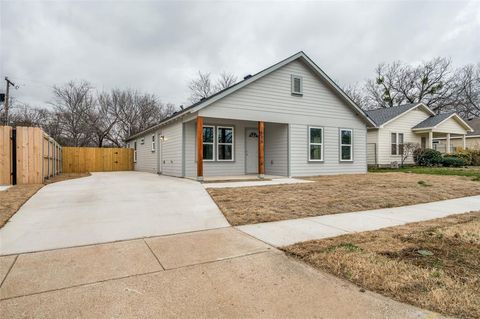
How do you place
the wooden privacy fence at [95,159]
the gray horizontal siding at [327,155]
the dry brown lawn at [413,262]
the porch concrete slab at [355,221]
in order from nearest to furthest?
the dry brown lawn at [413,262] < the porch concrete slab at [355,221] < the gray horizontal siding at [327,155] < the wooden privacy fence at [95,159]

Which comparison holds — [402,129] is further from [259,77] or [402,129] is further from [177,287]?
[177,287]

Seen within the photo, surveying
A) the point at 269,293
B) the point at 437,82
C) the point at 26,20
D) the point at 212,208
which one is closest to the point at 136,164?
the point at 26,20

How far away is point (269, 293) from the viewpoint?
108 inches

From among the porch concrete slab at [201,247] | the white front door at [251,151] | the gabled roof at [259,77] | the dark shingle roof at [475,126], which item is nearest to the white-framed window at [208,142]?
the gabled roof at [259,77]

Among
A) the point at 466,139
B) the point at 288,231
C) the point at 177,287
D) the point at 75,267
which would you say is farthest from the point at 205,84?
the point at 177,287

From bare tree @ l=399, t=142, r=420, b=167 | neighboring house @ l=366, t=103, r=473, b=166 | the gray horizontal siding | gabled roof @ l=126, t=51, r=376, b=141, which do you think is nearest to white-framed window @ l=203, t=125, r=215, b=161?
gabled roof @ l=126, t=51, r=376, b=141

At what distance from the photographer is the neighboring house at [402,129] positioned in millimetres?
20297

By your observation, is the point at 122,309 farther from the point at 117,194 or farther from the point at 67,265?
the point at 117,194

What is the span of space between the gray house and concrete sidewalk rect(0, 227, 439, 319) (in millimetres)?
8338

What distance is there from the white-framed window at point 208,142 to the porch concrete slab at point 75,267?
29.9 ft

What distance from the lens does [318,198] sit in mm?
7730

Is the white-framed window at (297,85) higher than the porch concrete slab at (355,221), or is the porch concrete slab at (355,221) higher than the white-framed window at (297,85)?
the white-framed window at (297,85)

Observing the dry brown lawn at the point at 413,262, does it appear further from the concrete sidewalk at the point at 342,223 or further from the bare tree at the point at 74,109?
the bare tree at the point at 74,109

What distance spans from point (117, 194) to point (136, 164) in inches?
584
